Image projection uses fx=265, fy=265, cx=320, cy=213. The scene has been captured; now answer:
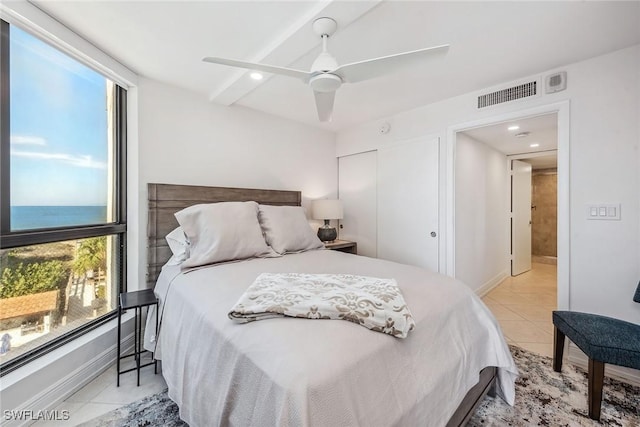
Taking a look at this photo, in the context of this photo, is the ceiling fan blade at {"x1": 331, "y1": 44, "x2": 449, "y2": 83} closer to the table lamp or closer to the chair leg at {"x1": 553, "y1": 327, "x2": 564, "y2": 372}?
the table lamp

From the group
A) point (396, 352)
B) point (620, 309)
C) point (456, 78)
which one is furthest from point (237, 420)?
point (456, 78)

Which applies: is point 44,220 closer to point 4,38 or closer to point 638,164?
point 4,38

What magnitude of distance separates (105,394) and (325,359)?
1836 mm

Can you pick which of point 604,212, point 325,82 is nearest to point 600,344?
point 604,212

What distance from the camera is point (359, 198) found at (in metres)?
3.91

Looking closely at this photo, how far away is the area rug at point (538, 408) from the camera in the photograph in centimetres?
151

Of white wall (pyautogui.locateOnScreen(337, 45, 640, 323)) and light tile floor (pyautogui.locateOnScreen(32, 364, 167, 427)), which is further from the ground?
white wall (pyautogui.locateOnScreen(337, 45, 640, 323))

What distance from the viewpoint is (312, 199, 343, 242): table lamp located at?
3448mm

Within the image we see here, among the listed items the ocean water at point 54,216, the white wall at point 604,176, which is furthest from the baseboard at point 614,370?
the ocean water at point 54,216

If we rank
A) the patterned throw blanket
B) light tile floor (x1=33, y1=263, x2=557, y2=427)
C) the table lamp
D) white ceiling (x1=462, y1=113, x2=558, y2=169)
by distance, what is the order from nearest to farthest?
the patterned throw blanket, light tile floor (x1=33, y1=263, x2=557, y2=427), white ceiling (x1=462, y1=113, x2=558, y2=169), the table lamp

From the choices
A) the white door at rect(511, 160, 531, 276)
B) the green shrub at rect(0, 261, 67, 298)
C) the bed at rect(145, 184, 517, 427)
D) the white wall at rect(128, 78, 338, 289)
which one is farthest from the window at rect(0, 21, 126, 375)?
the white door at rect(511, 160, 531, 276)

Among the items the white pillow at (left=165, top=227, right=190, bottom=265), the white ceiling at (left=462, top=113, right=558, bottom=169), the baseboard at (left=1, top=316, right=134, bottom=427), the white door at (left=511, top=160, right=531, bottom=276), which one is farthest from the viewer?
the white door at (left=511, top=160, right=531, bottom=276)

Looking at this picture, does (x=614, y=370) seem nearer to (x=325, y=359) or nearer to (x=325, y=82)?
(x=325, y=359)

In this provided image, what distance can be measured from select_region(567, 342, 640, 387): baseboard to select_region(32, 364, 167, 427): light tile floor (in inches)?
122
